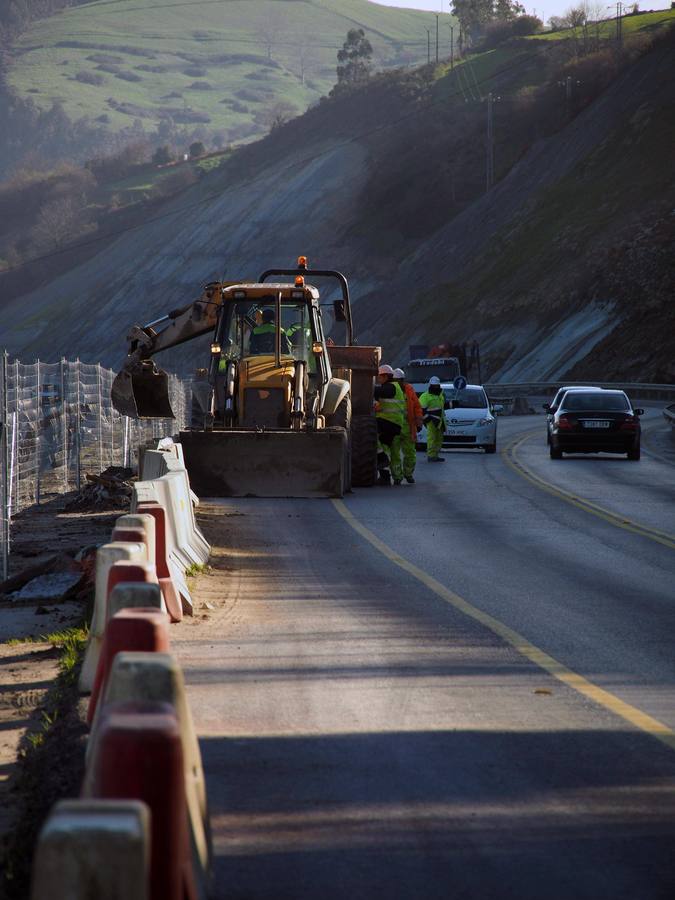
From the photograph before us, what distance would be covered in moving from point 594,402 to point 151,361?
13.2 metres

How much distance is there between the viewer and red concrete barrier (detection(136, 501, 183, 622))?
35.2ft

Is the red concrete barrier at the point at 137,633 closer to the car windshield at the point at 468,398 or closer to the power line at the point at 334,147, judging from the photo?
the car windshield at the point at 468,398

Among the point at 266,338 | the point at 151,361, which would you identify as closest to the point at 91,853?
the point at 266,338

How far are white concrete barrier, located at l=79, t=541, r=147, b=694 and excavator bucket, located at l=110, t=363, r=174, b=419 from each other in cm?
1335

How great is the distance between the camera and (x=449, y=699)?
Answer: 814cm

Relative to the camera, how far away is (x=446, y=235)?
8769cm

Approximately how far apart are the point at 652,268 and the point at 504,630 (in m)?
57.2

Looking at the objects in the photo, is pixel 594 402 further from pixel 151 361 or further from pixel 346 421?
pixel 151 361

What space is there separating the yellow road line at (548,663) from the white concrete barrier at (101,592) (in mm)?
2573

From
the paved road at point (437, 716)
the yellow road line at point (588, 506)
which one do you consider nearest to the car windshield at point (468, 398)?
the yellow road line at point (588, 506)

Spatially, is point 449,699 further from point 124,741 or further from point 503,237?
point 503,237

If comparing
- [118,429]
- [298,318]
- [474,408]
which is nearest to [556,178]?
[474,408]

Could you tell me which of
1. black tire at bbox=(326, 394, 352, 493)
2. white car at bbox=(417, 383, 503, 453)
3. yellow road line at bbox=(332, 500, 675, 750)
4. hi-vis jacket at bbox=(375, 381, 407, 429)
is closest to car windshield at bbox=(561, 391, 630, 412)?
white car at bbox=(417, 383, 503, 453)

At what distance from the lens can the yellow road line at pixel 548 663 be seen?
7.57 metres
